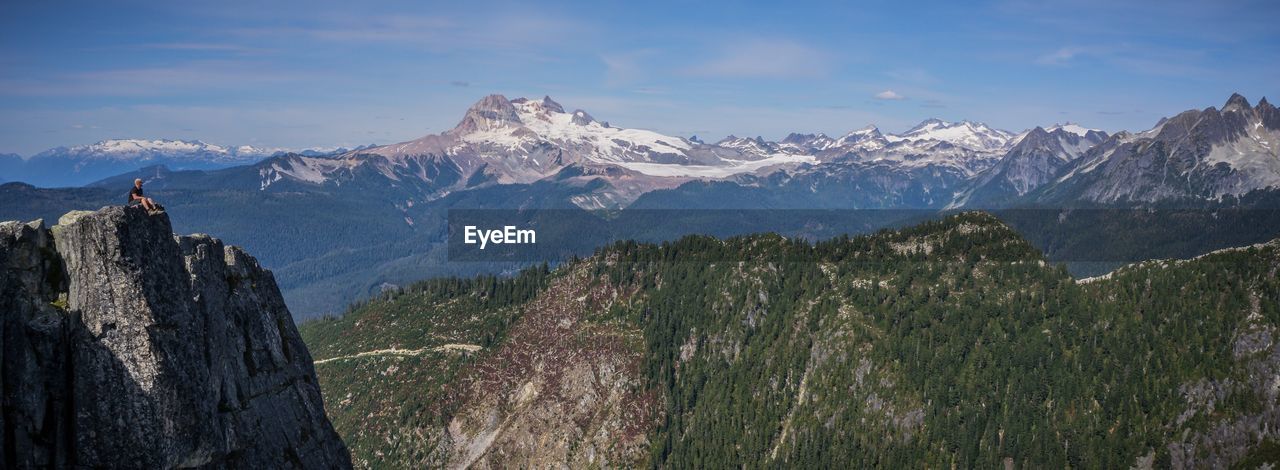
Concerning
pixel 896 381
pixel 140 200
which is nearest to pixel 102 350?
pixel 140 200

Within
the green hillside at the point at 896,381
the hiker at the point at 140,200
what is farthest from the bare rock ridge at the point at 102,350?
the green hillside at the point at 896,381

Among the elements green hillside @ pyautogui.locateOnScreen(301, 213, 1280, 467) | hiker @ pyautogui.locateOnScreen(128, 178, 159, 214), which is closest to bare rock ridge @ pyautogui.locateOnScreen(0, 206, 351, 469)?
hiker @ pyautogui.locateOnScreen(128, 178, 159, 214)

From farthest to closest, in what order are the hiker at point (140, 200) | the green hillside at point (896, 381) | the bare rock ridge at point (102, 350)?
the green hillside at point (896, 381) → the hiker at point (140, 200) → the bare rock ridge at point (102, 350)

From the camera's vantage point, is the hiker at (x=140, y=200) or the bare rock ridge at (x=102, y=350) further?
the hiker at (x=140, y=200)

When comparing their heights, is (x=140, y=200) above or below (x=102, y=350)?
above

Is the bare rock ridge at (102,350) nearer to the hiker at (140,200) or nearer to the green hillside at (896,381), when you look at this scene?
the hiker at (140,200)

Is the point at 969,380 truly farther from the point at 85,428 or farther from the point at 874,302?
the point at 85,428

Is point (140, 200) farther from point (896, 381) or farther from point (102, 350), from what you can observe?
point (896, 381)

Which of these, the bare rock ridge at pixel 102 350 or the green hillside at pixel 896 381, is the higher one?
the bare rock ridge at pixel 102 350
